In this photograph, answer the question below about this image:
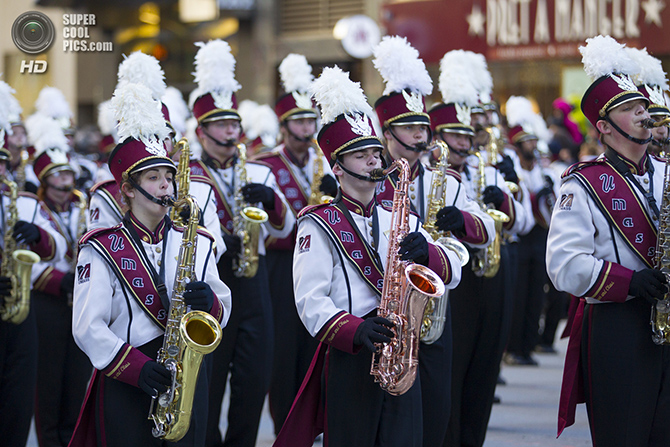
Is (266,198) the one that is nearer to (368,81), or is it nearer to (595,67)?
(595,67)

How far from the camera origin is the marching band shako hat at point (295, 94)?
8.23 m

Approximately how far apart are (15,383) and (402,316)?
3.07m

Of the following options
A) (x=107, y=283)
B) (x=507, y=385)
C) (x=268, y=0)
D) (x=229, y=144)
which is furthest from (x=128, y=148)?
(x=268, y=0)

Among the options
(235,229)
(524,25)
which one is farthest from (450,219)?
(524,25)

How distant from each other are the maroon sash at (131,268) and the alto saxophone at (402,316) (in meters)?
1.04

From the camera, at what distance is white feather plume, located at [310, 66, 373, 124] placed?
4887 millimetres

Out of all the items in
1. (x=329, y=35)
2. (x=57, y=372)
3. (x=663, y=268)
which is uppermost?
(x=329, y=35)

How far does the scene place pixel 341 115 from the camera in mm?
4855

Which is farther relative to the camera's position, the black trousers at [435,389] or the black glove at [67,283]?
the black glove at [67,283]

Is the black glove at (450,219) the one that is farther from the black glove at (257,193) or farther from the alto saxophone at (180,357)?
the alto saxophone at (180,357)

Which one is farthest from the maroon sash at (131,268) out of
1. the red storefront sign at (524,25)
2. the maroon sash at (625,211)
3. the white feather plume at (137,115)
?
the red storefront sign at (524,25)

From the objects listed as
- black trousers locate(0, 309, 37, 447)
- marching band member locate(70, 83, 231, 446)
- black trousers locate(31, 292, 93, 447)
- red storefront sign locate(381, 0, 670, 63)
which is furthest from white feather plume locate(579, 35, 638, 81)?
red storefront sign locate(381, 0, 670, 63)

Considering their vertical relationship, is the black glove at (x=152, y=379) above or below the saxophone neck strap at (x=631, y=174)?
below

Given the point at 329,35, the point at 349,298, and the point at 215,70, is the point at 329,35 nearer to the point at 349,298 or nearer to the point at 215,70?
the point at 215,70
